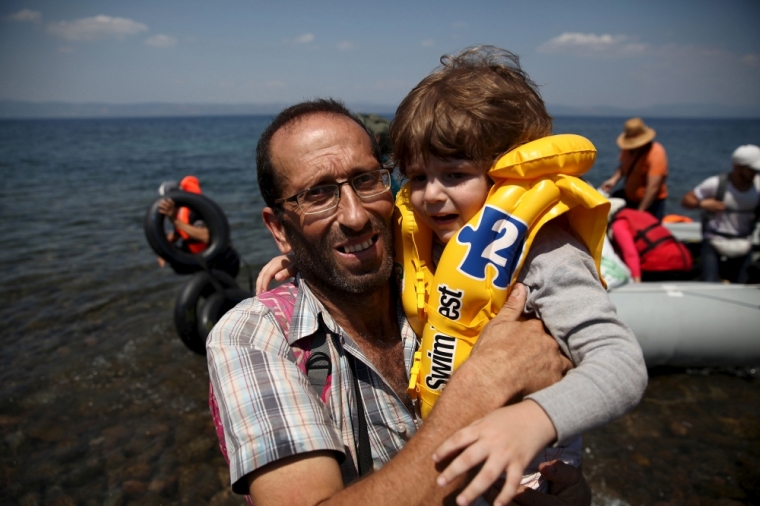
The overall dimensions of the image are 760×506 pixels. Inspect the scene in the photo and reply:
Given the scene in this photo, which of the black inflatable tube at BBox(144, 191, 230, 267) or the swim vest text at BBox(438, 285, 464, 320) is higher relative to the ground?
the swim vest text at BBox(438, 285, 464, 320)

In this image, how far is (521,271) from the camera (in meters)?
1.88

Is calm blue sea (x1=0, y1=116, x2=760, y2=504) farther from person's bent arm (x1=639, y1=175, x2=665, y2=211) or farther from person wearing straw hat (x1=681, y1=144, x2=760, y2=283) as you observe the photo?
person wearing straw hat (x1=681, y1=144, x2=760, y2=283)

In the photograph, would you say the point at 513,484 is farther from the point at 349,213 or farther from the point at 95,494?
the point at 95,494

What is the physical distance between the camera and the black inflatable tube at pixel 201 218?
22.2 feet

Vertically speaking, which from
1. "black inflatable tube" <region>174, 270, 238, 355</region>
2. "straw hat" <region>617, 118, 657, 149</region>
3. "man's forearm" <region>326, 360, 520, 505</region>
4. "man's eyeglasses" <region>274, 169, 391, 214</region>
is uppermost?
"straw hat" <region>617, 118, 657, 149</region>

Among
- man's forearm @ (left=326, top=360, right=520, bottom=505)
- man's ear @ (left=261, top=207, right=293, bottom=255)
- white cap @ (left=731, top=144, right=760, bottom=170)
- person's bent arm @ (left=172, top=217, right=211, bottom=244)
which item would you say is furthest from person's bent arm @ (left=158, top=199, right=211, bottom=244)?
white cap @ (left=731, top=144, right=760, bottom=170)

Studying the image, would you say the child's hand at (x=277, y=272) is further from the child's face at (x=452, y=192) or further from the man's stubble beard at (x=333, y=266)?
the child's face at (x=452, y=192)

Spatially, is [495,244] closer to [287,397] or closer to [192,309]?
[287,397]

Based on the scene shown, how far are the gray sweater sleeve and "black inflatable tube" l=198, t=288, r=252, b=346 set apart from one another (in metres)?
5.23

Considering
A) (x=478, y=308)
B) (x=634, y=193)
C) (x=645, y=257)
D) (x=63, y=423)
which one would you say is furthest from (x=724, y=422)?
(x=63, y=423)

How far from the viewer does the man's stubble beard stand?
6.90 feet

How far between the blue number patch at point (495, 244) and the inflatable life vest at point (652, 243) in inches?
207

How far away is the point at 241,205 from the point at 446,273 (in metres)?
15.8

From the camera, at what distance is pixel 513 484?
1.23m
